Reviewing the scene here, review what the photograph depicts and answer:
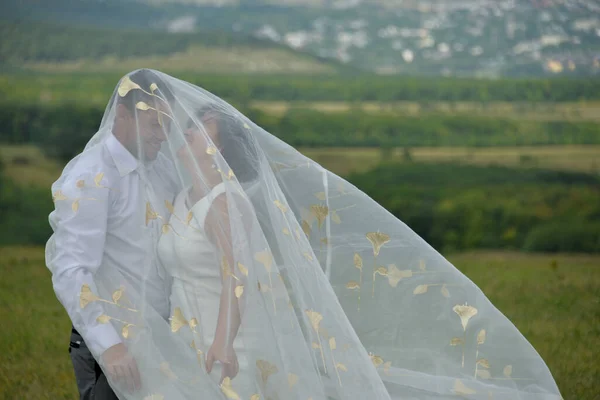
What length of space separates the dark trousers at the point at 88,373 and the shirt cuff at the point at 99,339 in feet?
0.60

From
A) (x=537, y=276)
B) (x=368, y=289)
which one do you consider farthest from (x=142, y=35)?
(x=368, y=289)

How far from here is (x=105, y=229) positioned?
2.76 m

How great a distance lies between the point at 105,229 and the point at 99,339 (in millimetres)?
339

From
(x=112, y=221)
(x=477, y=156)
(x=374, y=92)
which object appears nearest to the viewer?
(x=112, y=221)

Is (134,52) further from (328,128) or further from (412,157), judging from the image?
(412,157)

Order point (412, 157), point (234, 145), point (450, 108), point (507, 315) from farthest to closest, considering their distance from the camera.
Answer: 1. point (450, 108)
2. point (412, 157)
3. point (507, 315)
4. point (234, 145)

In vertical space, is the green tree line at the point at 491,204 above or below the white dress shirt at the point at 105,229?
below

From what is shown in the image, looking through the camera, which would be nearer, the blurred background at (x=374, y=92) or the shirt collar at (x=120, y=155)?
the shirt collar at (x=120, y=155)

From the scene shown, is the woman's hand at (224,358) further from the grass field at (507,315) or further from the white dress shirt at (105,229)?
the grass field at (507,315)

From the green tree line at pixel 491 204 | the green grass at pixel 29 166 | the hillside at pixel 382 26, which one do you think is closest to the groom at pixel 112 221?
the green tree line at pixel 491 204

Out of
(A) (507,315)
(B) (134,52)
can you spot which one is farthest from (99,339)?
(B) (134,52)

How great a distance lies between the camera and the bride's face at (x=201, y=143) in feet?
9.50

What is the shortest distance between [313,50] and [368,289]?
9.53 meters

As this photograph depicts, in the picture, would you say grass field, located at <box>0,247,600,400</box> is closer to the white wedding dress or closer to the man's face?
the white wedding dress
